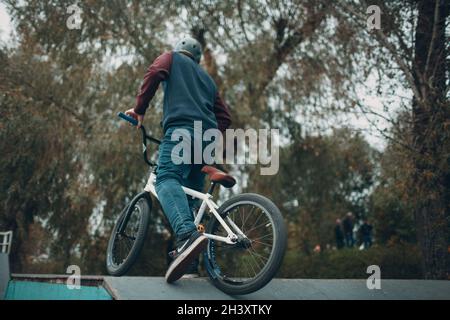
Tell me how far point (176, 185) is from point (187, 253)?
0.52 m

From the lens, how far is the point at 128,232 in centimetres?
427

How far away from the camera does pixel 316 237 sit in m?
15.0

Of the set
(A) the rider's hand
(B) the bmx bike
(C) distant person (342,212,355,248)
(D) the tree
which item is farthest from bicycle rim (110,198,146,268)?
(C) distant person (342,212,355,248)

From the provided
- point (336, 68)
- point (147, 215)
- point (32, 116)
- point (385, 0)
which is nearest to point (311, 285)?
point (147, 215)

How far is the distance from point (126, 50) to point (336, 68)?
390cm

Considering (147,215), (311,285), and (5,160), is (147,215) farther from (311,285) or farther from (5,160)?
(5,160)

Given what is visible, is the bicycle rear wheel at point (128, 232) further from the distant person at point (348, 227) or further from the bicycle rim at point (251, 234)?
the distant person at point (348, 227)

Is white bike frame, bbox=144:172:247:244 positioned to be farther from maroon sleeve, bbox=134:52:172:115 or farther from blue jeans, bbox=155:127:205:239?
maroon sleeve, bbox=134:52:172:115

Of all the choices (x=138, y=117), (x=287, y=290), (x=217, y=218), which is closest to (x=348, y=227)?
(x=287, y=290)

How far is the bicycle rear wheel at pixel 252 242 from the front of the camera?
3248 millimetres

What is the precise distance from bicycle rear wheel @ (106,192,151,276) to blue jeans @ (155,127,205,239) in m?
0.39

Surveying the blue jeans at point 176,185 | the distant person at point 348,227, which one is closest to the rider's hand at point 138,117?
the blue jeans at point 176,185

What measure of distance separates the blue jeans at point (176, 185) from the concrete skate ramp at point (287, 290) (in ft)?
1.17
